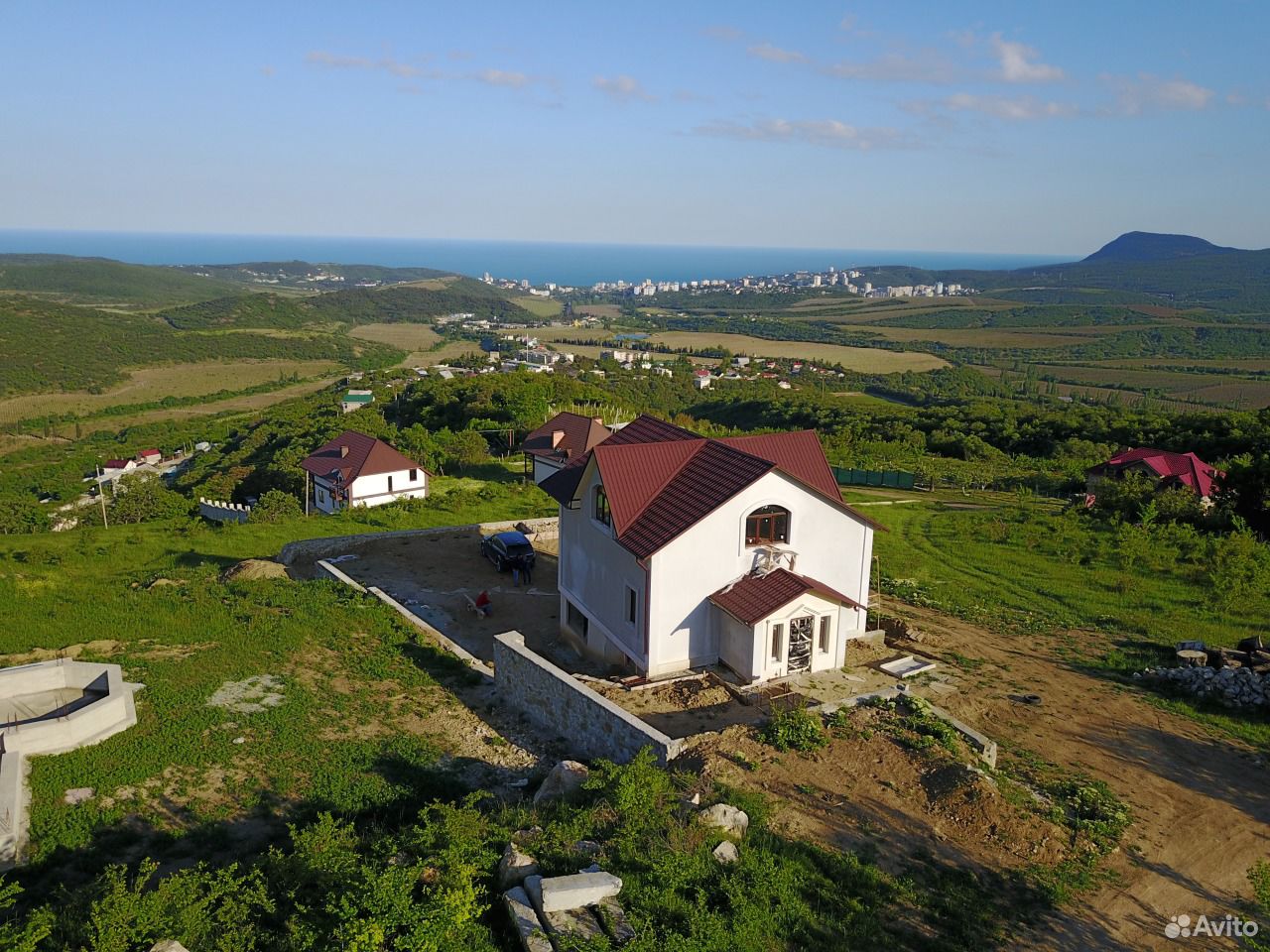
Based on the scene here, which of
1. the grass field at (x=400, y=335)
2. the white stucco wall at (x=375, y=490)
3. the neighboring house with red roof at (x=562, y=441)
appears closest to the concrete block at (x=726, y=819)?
the neighboring house with red roof at (x=562, y=441)

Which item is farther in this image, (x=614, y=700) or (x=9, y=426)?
(x=9, y=426)

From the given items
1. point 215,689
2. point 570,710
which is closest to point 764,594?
point 570,710

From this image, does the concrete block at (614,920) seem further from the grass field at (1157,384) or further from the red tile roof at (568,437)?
the grass field at (1157,384)

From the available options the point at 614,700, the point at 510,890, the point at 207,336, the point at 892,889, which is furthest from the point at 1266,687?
the point at 207,336

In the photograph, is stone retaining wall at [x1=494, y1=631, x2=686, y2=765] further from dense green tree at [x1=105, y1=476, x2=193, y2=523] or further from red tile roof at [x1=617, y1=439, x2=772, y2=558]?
dense green tree at [x1=105, y1=476, x2=193, y2=523]

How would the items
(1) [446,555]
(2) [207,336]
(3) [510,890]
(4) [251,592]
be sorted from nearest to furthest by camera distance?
(3) [510,890] → (4) [251,592] → (1) [446,555] → (2) [207,336]

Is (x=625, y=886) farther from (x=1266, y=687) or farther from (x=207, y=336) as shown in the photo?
(x=207, y=336)
